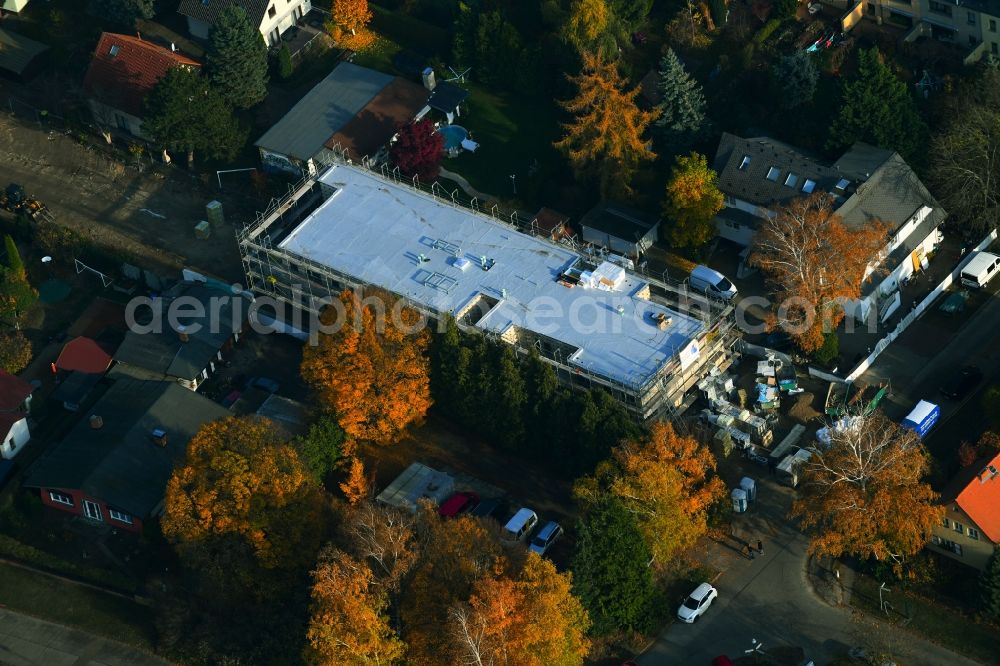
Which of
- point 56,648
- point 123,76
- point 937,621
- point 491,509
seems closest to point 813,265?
point 937,621

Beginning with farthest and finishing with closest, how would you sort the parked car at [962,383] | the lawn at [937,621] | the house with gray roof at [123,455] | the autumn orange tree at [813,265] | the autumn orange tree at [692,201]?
1. the autumn orange tree at [692,201]
2. the autumn orange tree at [813,265]
3. the parked car at [962,383]
4. the house with gray roof at [123,455]
5. the lawn at [937,621]

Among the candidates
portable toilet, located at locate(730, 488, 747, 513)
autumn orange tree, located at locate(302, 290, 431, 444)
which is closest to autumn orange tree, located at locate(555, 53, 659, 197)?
autumn orange tree, located at locate(302, 290, 431, 444)

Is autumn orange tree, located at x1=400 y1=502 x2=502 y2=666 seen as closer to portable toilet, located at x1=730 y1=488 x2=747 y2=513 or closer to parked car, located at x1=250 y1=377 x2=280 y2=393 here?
portable toilet, located at x1=730 y1=488 x2=747 y2=513

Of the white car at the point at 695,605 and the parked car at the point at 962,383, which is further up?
the parked car at the point at 962,383

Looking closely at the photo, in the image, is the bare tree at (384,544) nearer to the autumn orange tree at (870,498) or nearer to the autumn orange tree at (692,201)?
the autumn orange tree at (870,498)

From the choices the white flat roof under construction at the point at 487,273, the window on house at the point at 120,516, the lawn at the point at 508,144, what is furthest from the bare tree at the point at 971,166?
the window on house at the point at 120,516

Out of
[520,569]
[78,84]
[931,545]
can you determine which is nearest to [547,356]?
[520,569]
